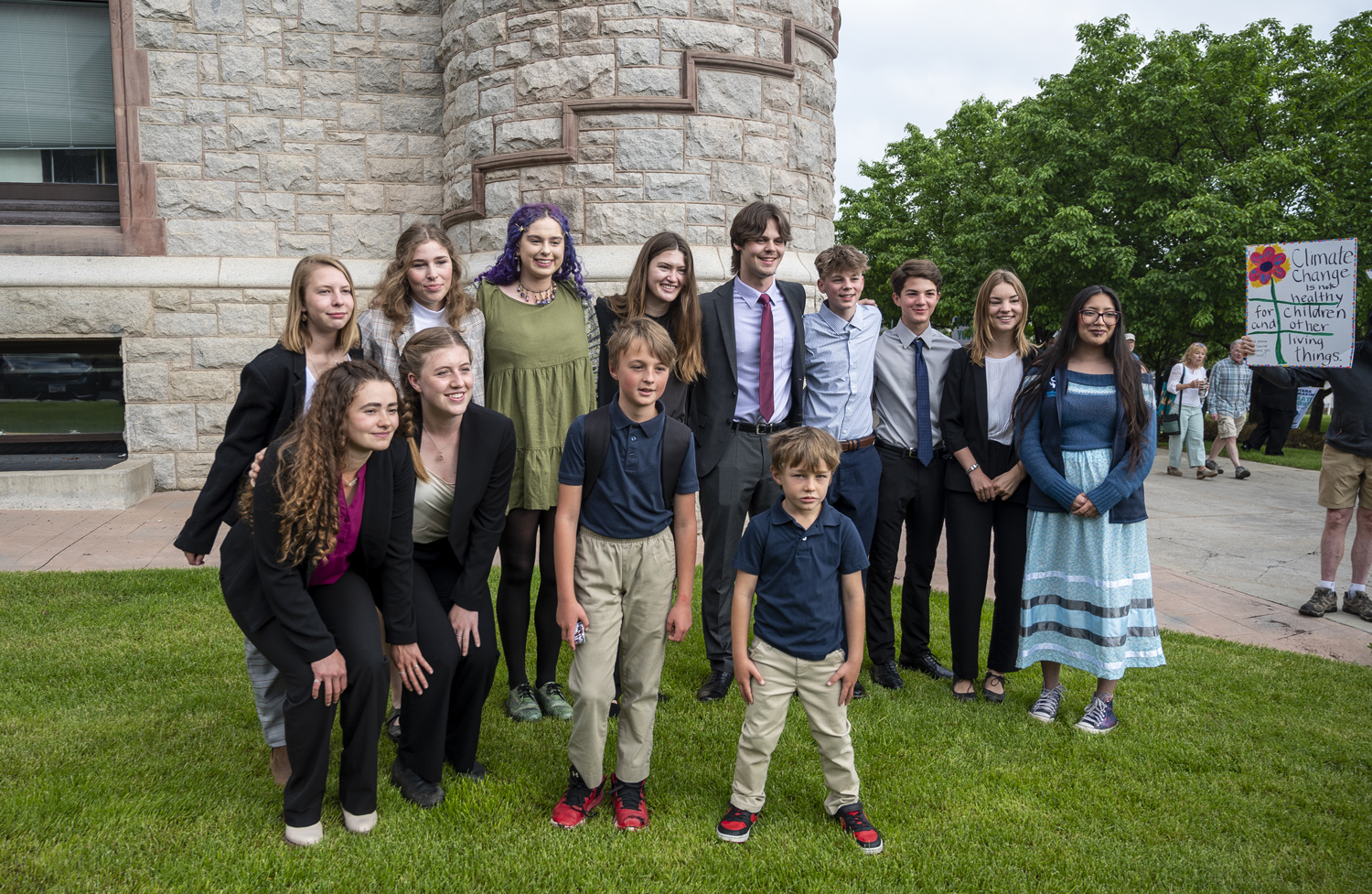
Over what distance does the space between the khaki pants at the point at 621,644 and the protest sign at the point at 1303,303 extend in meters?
5.20

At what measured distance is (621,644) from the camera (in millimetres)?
3205

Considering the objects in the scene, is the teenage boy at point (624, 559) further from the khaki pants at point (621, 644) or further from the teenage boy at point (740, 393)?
the teenage boy at point (740, 393)

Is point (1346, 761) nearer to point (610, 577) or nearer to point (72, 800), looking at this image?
point (610, 577)

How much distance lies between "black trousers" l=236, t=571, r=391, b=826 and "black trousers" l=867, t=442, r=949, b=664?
249 cm

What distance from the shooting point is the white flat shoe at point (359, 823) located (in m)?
2.93

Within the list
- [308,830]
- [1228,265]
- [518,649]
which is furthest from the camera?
[1228,265]

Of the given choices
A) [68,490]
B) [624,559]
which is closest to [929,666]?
[624,559]

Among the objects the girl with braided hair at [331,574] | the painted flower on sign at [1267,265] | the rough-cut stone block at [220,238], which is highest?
the rough-cut stone block at [220,238]

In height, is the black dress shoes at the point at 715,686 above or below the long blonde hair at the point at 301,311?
below

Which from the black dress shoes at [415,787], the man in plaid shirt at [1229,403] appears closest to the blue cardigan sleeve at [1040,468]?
the black dress shoes at [415,787]

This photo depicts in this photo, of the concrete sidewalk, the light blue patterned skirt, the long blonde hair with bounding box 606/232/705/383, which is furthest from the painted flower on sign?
the long blonde hair with bounding box 606/232/705/383

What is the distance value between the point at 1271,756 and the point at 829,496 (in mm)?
2100

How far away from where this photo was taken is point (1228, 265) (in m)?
18.7

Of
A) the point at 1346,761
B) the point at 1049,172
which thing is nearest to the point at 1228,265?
the point at 1049,172
